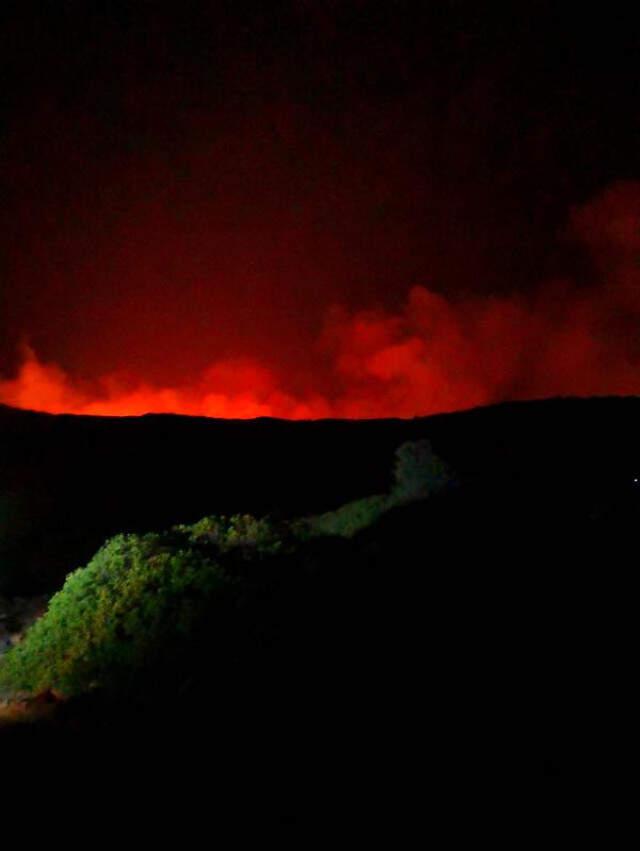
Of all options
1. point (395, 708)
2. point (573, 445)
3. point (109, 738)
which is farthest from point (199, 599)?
point (573, 445)

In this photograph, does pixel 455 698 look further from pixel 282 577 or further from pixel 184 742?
pixel 282 577

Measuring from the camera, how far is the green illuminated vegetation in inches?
283

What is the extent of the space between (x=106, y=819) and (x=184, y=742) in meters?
1.02

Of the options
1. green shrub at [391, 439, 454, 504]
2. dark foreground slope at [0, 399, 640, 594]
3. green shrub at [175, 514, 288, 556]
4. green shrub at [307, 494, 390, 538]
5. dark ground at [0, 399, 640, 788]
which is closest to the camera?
dark ground at [0, 399, 640, 788]

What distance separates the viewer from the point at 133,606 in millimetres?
7699

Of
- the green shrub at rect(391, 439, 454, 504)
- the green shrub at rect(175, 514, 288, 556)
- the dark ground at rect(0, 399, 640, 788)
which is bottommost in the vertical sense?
the dark ground at rect(0, 399, 640, 788)

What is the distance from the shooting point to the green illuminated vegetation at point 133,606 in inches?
283

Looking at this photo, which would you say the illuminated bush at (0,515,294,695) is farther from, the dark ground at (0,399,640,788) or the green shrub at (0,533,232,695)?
the dark ground at (0,399,640,788)

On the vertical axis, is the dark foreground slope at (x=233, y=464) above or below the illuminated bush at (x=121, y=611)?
above

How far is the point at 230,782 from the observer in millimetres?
4949

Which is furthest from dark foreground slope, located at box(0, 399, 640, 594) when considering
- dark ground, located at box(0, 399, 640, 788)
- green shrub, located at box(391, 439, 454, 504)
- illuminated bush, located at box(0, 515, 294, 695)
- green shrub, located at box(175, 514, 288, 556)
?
illuminated bush, located at box(0, 515, 294, 695)

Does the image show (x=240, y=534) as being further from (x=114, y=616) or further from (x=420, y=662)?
(x=420, y=662)

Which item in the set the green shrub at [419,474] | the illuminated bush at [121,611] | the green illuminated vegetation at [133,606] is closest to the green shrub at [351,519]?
the green shrub at [419,474]

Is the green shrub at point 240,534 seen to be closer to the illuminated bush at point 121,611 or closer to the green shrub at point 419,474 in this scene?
the illuminated bush at point 121,611
